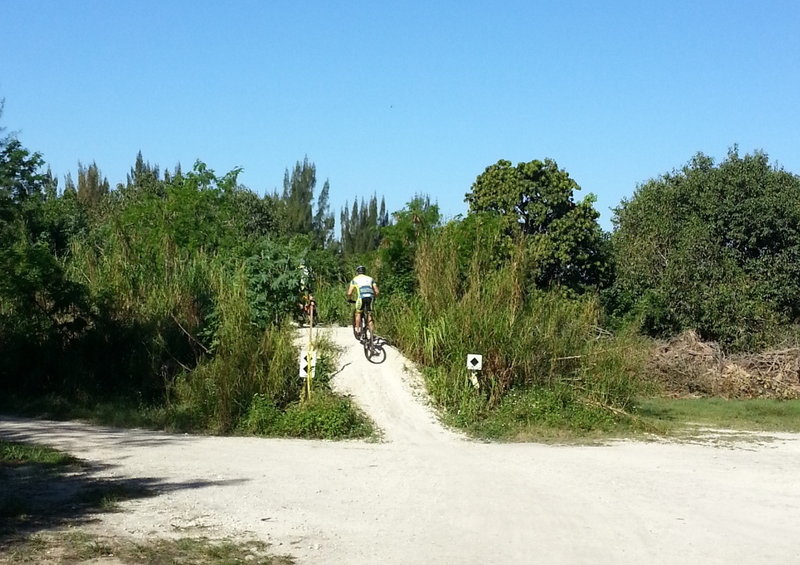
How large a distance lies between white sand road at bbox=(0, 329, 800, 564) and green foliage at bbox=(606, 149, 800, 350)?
13637 mm

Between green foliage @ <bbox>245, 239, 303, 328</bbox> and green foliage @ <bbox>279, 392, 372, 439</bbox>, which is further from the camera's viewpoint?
green foliage @ <bbox>245, 239, 303, 328</bbox>

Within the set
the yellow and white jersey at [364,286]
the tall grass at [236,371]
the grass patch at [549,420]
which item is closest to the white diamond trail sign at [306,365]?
the tall grass at [236,371]

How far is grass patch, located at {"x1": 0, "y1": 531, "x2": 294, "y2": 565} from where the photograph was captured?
7.41 metres

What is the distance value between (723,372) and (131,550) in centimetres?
2298

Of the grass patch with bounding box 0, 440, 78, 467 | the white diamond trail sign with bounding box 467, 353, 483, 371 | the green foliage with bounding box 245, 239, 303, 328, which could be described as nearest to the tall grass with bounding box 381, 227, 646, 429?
the white diamond trail sign with bounding box 467, 353, 483, 371

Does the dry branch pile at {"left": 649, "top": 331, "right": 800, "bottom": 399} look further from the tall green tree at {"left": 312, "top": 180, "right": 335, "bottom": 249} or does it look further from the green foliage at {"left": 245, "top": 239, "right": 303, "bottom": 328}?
the tall green tree at {"left": 312, "top": 180, "right": 335, "bottom": 249}

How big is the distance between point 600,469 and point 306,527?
5608 millimetres

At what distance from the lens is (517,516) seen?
31.7ft

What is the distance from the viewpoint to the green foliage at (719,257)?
30.1 meters

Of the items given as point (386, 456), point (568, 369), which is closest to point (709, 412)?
point (568, 369)

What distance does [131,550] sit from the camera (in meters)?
7.70

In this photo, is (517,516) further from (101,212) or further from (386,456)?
(101,212)

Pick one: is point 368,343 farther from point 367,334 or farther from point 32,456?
point 32,456

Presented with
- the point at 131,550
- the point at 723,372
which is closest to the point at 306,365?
the point at 131,550
